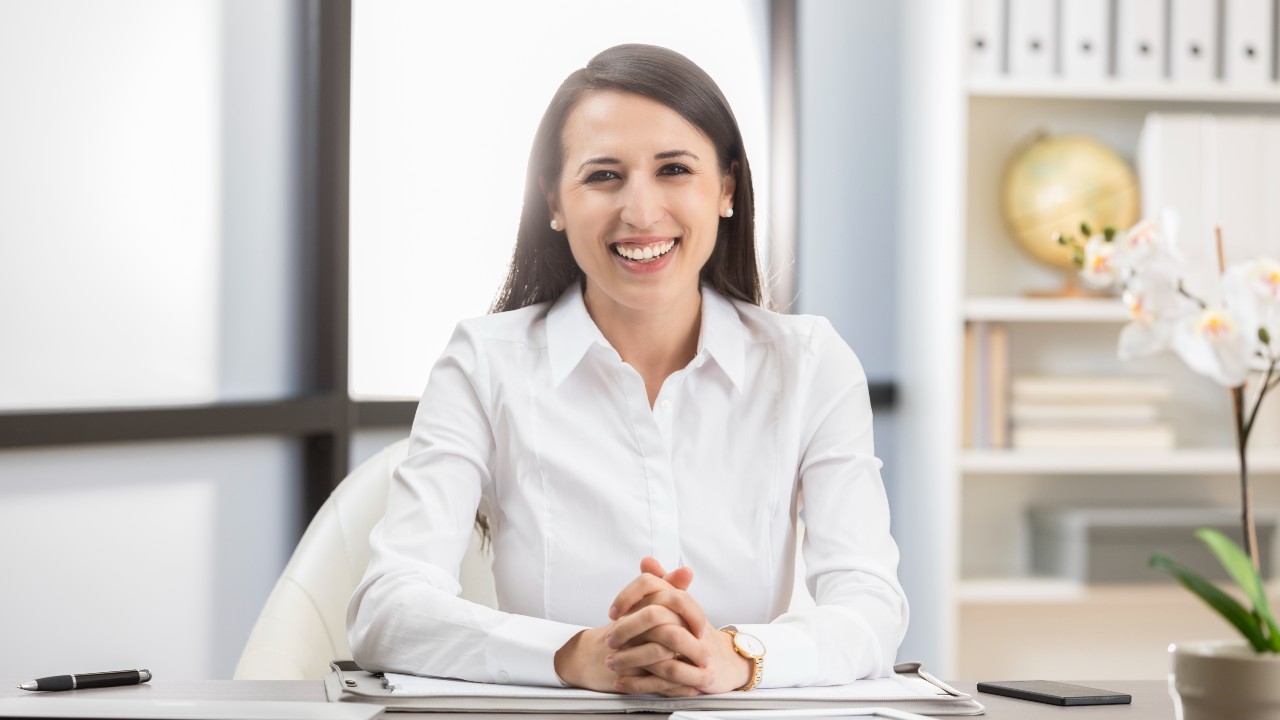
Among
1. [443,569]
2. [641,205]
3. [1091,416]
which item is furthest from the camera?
[1091,416]

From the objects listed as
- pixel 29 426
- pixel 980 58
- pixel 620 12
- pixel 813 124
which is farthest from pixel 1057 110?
pixel 29 426

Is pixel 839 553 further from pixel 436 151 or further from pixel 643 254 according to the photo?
pixel 436 151

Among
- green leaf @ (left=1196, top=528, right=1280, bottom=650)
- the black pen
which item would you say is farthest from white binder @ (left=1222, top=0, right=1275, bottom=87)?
the black pen

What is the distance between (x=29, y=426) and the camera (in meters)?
2.05

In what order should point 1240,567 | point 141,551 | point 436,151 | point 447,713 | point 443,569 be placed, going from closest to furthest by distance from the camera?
point 1240,567, point 447,713, point 443,569, point 141,551, point 436,151

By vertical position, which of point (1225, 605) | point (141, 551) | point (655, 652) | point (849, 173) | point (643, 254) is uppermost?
point (849, 173)

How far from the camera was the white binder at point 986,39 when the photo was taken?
9.07ft

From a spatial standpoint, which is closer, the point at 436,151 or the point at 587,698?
the point at 587,698

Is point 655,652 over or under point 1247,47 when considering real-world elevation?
under

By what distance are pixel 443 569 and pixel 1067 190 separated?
1.92 metres

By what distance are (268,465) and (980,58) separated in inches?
67.5

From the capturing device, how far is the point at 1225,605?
685 millimetres

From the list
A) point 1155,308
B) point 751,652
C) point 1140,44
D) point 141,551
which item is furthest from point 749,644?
point 1140,44

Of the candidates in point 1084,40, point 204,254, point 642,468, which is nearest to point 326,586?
point 642,468
